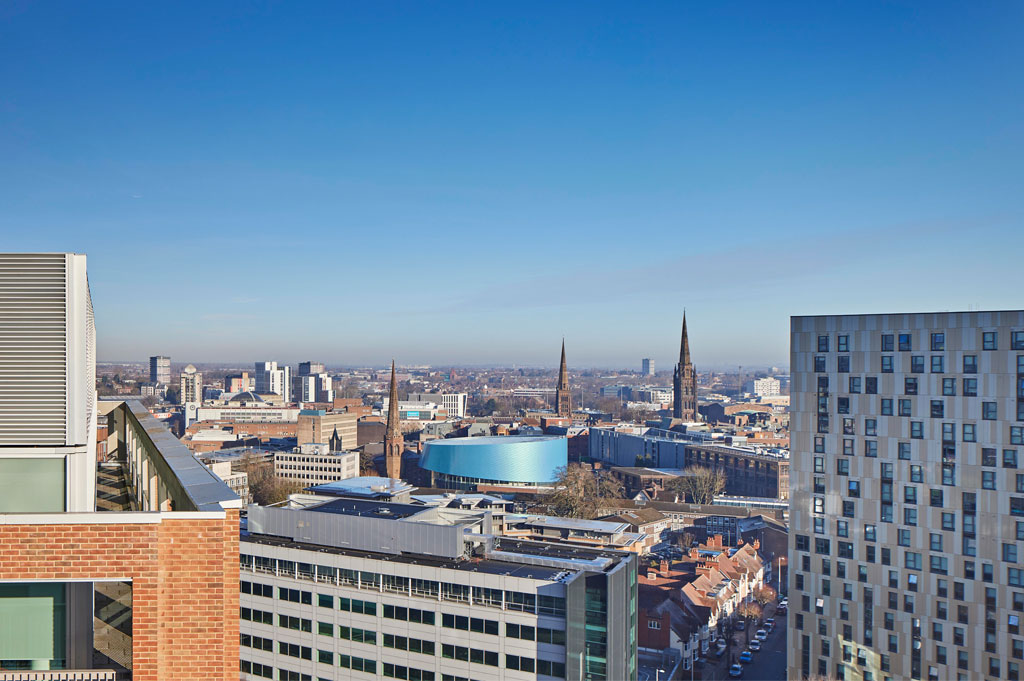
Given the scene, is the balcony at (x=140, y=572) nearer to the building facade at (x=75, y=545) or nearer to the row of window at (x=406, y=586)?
the building facade at (x=75, y=545)

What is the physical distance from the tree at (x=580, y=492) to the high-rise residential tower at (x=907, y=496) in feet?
106

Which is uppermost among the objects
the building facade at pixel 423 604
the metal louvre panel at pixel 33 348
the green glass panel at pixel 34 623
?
the metal louvre panel at pixel 33 348

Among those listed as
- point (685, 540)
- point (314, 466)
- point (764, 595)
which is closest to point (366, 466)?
point (314, 466)

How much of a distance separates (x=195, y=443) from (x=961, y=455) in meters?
87.5

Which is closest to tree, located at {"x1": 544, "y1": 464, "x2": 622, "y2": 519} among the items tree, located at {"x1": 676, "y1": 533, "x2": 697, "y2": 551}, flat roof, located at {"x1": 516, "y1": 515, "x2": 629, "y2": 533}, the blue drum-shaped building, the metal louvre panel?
the blue drum-shaped building

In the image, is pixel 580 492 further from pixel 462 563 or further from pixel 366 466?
pixel 462 563

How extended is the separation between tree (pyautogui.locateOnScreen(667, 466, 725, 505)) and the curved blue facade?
12.5 meters

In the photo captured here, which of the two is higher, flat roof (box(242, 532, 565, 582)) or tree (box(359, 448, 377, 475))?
flat roof (box(242, 532, 565, 582))

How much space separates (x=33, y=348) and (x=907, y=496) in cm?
2626

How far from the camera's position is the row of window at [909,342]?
919 inches

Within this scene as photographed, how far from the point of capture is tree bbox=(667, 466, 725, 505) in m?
71.8

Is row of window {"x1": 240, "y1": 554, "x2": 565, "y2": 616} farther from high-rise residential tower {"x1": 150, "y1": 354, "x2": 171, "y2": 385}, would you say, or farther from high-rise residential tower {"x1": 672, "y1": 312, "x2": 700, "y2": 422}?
high-rise residential tower {"x1": 150, "y1": 354, "x2": 171, "y2": 385}

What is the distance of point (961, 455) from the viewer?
2400cm

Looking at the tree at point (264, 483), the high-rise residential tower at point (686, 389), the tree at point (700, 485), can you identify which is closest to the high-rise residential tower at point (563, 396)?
the high-rise residential tower at point (686, 389)
